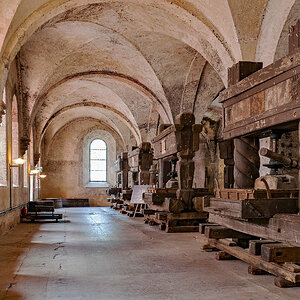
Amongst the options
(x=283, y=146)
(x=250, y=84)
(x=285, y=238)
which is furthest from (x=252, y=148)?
(x=283, y=146)

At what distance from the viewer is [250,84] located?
181 inches

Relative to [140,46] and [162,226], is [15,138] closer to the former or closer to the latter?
[140,46]

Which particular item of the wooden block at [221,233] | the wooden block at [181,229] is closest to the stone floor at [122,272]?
the wooden block at [221,233]

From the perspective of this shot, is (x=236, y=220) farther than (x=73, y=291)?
Yes

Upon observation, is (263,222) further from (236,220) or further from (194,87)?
(194,87)

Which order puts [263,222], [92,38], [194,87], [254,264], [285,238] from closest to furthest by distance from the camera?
1. [285,238]
2. [263,222]
3. [254,264]
4. [92,38]
5. [194,87]

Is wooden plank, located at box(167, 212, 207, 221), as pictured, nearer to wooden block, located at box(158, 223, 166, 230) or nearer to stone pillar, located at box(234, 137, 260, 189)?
wooden block, located at box(158, 223, 166, 230)

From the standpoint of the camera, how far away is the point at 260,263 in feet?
14.6

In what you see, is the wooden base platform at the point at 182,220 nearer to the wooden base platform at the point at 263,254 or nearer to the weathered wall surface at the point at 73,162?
the wooden base platform at the point at 263,254

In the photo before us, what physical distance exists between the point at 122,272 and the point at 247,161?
2.06 metres

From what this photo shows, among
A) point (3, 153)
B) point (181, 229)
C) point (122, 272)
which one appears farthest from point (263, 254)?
point (3, 153)

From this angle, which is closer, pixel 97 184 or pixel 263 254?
pixel 263 254

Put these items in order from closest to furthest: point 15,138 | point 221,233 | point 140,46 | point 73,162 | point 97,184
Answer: point 221,233
point 15,138
point 140,46
point 73,162
point 97,184

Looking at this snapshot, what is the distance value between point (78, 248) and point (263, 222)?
146 inches
